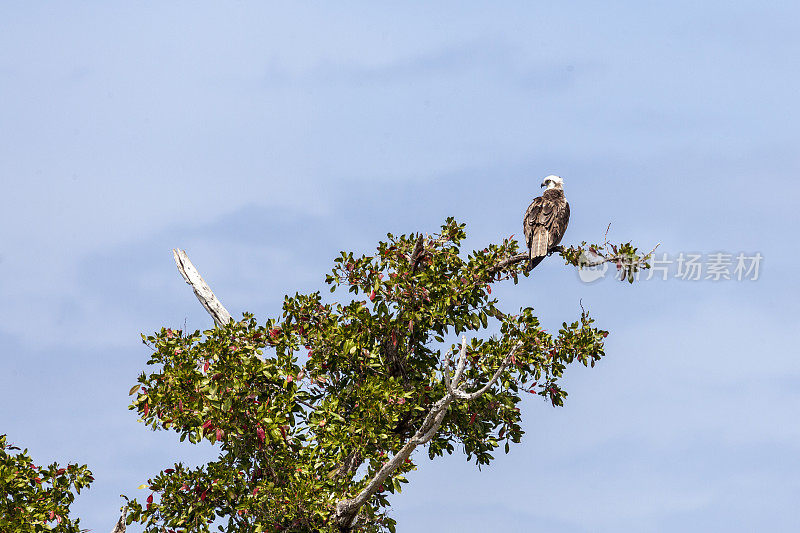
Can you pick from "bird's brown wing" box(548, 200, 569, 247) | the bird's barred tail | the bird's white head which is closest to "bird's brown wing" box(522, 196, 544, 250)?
the bird's barred tail

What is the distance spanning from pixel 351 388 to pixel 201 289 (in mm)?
4405

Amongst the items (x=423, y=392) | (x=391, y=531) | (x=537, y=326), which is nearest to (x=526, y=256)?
(x=537, y=326)

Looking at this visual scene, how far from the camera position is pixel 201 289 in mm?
18516

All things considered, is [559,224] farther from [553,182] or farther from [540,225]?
[553,182]

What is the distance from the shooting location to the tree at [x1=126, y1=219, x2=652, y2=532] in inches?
585

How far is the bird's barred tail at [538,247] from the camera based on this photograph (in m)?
16.7

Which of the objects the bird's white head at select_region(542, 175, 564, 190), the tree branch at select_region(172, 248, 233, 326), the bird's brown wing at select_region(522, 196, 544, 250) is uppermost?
the bird's white head at select_region(542, 175, 564, 190)

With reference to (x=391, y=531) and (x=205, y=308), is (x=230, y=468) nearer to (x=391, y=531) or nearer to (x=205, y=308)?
(x=391, y=531)

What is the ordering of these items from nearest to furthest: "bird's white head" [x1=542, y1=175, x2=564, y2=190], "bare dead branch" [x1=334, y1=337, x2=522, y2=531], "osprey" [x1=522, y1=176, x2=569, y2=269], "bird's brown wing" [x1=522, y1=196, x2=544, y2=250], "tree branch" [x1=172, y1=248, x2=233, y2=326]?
"bare dead branch" [x1=334, y1=337, x2=522, y2=531]
"osprey" [x1=522, y1=176, x2=569, y2=269]
"bird's brown wing" [x1=522, y1=196, x2=544, y2=250]
"tree branch" [x1=172, y1=248, x2=233, y2=326]
"bird's white head" [x1=542, y1=175, x2=564, y2=190]

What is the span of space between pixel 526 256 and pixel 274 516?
5.99 metres

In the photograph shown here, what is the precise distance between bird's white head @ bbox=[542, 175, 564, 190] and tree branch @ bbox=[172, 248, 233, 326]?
6608mm

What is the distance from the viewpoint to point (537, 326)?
53.2 ft

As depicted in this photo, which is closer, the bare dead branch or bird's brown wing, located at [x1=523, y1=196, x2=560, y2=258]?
the bare dead branch

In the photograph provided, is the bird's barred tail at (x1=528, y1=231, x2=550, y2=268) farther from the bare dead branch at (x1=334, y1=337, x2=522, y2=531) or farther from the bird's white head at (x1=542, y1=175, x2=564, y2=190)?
the bird's white head at (x1=542, y1=175, x2=564, y2=190)
